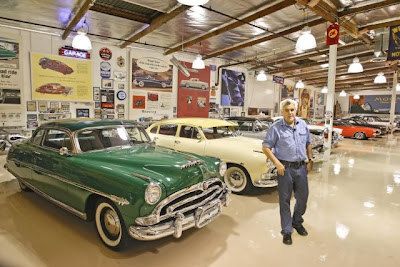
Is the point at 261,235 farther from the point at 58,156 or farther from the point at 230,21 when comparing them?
the point at 230,21

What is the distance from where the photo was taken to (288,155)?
274 cm

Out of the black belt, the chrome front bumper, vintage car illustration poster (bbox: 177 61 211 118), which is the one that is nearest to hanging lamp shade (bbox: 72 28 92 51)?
the chrome front bumper

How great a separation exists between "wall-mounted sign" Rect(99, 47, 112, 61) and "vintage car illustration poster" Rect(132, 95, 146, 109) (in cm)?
158

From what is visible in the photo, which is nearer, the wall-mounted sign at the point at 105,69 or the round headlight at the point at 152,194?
the round headlight at the point at 152,194

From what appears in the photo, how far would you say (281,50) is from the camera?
→ 931 cm

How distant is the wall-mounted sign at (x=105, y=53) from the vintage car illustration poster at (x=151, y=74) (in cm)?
85

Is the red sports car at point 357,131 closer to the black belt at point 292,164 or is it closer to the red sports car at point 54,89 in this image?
the black belt at point 292,164

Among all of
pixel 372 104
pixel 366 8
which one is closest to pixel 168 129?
pixel 366 8

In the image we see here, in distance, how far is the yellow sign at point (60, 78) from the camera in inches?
282

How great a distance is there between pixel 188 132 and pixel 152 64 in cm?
537

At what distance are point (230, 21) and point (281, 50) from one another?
3620 mm

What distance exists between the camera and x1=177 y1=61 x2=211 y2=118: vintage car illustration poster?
10347mm

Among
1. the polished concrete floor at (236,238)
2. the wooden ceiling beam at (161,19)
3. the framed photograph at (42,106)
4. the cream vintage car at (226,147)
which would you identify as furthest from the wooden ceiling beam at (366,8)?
the framed photograph at (42,106)

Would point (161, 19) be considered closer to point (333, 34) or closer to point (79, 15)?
point (79, 15)
